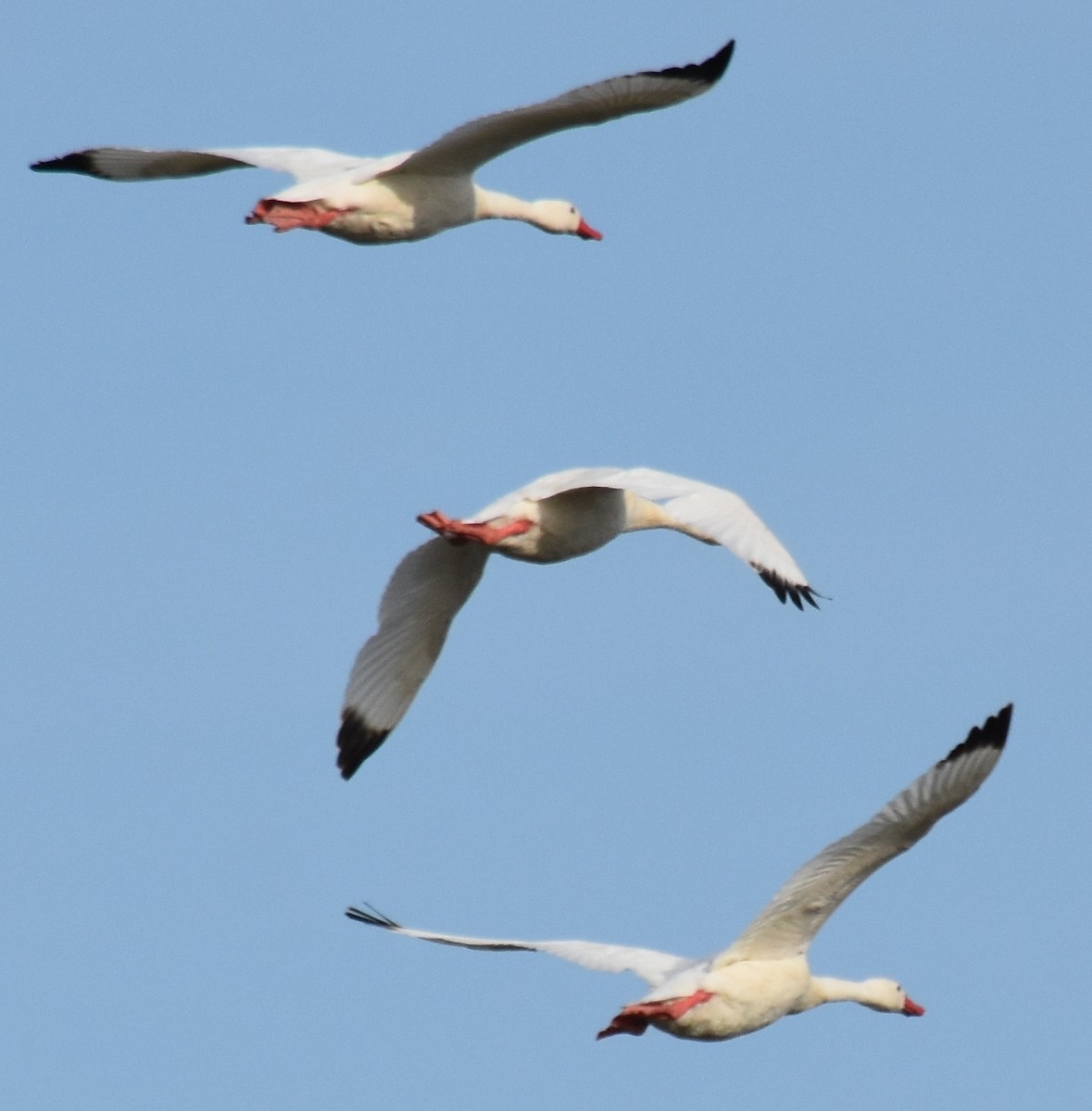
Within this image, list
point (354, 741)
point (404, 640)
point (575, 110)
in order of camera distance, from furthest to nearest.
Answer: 1. point (354, 741)
2. point (404, 640)
3. point (575, 110)

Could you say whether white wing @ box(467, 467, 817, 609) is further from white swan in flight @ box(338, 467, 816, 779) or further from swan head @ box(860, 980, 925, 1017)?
swan head @ box(860, 980, 925, 1017)

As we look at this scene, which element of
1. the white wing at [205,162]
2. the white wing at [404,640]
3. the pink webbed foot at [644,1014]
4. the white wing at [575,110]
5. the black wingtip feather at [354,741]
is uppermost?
the white wing at [575,110]

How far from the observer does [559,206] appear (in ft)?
56.3

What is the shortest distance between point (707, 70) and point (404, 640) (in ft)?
10.4

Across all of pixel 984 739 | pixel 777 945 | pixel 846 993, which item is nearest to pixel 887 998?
pixel 846 993

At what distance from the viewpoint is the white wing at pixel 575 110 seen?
546 inches

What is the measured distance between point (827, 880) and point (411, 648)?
2718 millimetres

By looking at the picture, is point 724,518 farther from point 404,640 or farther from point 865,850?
point 404,640

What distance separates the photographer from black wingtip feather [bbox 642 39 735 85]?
13.9 m

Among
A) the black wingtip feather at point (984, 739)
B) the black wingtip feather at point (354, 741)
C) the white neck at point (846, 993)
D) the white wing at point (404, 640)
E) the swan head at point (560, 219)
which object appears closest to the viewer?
the black wingtip feather at point (984, 739)

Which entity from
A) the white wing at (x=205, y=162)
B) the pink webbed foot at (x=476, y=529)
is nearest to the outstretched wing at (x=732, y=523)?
the pink webbed foot at (x=476, y=529)

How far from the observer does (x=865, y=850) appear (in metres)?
13.5

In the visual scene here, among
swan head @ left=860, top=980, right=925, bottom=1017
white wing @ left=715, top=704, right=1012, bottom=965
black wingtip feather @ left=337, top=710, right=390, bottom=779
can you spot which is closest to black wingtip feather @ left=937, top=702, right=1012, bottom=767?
white wing @ left=715, top=704, right=1012, bottom=965

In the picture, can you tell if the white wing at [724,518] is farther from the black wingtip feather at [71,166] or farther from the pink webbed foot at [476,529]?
the black wingtip feather at [71,166]
